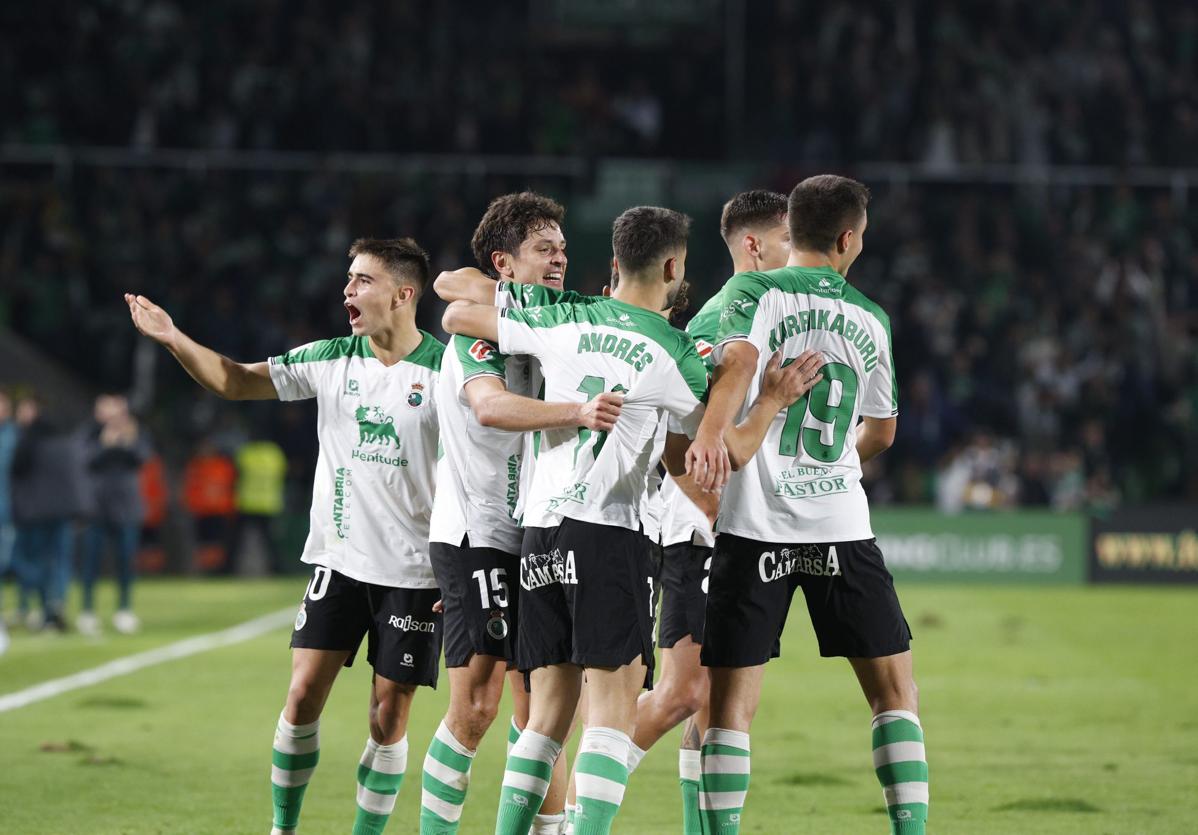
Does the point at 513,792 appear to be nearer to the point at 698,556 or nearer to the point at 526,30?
the point at 698,556

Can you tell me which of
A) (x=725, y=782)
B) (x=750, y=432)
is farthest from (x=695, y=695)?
(x=750, y=432)

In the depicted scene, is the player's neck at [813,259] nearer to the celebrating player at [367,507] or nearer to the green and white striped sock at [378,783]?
the celebrating player at [367,507]

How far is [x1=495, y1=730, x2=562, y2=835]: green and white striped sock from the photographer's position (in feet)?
17.2

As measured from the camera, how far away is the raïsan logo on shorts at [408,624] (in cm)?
611

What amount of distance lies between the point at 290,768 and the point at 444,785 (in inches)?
26.7

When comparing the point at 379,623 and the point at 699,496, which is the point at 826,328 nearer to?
the point at 699,496

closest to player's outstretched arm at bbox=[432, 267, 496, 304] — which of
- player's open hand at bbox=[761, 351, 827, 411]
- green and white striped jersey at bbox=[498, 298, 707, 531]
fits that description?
green and white striped jersey at bbox=[498, 298, 707, 531]

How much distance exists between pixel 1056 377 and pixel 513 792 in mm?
20493

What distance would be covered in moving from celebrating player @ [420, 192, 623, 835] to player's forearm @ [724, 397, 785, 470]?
705mm

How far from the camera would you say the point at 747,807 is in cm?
754

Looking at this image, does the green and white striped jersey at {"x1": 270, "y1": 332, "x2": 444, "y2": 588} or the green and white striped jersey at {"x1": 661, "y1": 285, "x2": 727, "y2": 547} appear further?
the green and white striped jersey at {"x1": 661, "y1": 285, "x2": 727, "y2": 547}

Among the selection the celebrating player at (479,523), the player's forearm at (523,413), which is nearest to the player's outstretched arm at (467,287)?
the celebrating player at (479,523)

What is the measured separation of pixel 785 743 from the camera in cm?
953

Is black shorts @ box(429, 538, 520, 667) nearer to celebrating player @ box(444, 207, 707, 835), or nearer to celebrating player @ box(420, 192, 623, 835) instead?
celebrating player @ box(420, 192, 623, 835)
